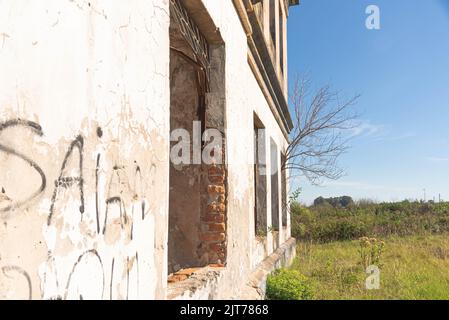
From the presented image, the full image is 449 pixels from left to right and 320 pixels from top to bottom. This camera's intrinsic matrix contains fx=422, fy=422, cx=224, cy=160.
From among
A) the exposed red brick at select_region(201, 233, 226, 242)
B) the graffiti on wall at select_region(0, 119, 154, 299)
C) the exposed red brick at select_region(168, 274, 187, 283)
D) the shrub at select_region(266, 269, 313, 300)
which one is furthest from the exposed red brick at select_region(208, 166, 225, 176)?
the shrub at select_region(266, 269, 313, 300)

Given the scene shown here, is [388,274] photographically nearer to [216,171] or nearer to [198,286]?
[216,171]

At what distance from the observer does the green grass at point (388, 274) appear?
21.7 feet

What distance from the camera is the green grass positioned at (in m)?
6.63

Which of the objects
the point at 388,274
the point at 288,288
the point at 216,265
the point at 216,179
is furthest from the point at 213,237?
the point at 388,274

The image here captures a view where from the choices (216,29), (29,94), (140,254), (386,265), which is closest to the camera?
(29,94)

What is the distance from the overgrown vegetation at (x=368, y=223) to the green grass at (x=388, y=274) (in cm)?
483

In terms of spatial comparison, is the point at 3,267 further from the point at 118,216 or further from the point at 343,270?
the point at 343,270

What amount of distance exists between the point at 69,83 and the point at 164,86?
113cm

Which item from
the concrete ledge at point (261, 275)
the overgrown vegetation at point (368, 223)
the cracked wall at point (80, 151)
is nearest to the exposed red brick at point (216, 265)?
the concrete ledge at point (261, 275)

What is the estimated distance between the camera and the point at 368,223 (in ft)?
63.9

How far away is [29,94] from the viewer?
148cm
